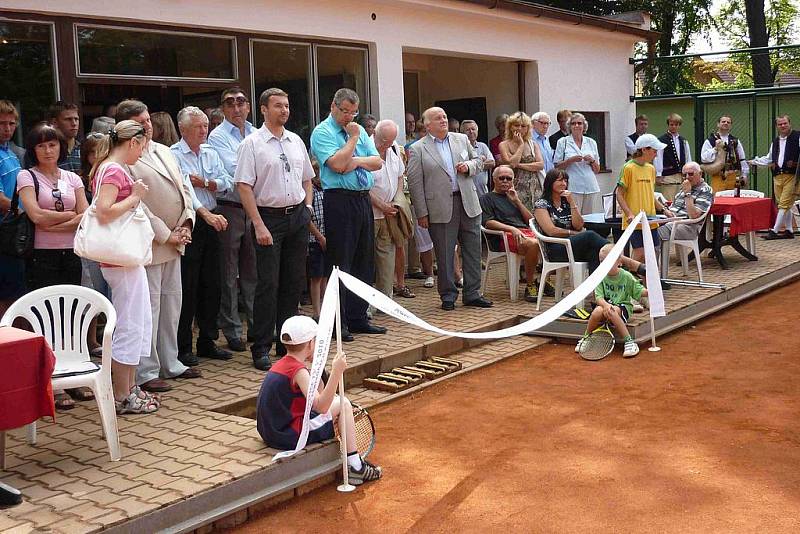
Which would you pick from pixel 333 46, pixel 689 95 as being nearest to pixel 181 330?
pixel 333 46

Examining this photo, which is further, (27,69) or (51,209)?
(27,69)

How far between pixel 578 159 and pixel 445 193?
360 cm

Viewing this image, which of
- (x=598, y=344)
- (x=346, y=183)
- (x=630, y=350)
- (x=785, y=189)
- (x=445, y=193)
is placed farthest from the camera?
(x=785, y=189)

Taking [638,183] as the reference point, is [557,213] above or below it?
below

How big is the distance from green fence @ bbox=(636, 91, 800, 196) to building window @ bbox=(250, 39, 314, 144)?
9132 mm

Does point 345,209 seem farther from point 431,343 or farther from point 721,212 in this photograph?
point 721,212

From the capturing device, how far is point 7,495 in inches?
172

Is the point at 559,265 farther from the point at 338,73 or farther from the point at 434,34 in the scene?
the point at 434,34

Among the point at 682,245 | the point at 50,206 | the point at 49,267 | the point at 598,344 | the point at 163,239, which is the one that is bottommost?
the point at 598,344

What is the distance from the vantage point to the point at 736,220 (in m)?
11.8

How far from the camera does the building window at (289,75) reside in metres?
10.0

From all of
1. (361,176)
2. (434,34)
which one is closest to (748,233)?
(434,34)

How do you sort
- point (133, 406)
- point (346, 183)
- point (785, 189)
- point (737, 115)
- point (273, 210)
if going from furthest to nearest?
point (737, 115), point (785, 189), point (346, 183), point (273, 210), point (133, 406)

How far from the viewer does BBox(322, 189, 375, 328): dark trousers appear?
25.7ft
